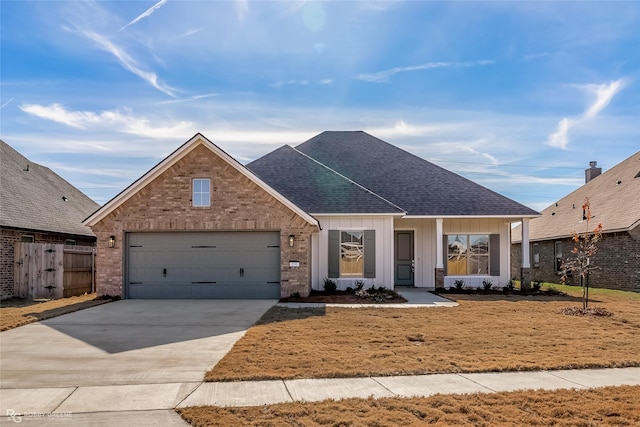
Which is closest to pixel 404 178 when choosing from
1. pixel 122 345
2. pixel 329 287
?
pixel 329 287

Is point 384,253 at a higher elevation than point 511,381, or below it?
higher

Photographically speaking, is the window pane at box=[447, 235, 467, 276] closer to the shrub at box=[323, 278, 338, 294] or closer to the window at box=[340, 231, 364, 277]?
the window at box=[340, 231, 364, 277]

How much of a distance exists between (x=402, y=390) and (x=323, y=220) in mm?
12429

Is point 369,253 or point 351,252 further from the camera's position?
point 351,252

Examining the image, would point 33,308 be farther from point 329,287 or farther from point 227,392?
point 227,392

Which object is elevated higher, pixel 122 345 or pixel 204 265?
pixel 204 265

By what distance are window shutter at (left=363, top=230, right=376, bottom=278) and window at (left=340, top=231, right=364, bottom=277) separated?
0.51 ft

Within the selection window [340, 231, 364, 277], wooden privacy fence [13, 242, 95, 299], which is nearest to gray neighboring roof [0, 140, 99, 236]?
wooden privacy fence [13, 242, 95, 299]

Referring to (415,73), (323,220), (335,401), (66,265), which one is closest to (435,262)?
(323,220)

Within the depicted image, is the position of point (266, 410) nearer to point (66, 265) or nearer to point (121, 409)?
point (121, 409)

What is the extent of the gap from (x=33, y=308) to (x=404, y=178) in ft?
47.9

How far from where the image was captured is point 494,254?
20.4 metres

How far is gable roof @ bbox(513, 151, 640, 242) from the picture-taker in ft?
72.0

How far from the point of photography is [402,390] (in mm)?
6266
